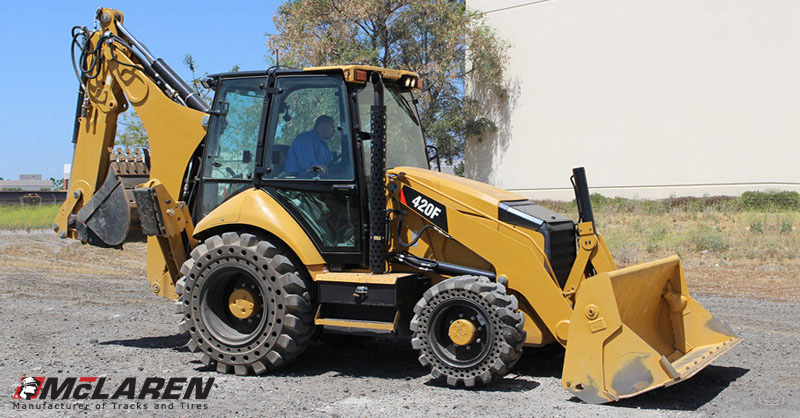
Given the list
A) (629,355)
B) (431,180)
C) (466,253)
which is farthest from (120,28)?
(629,355)

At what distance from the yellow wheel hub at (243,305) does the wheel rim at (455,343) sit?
1727 mm

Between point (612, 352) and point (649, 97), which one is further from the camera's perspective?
point (649, 97)

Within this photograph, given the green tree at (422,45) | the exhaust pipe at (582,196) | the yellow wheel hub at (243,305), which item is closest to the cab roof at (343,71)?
the exhaust pipe at (582,196)

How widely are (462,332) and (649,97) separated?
2303 cm

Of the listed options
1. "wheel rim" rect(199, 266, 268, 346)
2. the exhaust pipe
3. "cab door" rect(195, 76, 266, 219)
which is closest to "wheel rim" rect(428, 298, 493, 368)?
the exhaust pipe

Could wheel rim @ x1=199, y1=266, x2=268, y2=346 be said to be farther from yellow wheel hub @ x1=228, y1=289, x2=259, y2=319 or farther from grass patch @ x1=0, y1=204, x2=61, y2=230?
grass patch @ x1=0, y1=204, x2=61, y2=230

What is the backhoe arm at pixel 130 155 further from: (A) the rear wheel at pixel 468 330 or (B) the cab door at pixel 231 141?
(A) the rear wheel at pixel 468 330

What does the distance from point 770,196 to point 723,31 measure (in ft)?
19.9

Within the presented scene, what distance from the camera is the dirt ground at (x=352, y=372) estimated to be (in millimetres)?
5492

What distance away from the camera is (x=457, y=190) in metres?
6.53

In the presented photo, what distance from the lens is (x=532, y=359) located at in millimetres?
7105

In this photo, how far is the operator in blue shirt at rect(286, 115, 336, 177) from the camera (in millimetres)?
6672

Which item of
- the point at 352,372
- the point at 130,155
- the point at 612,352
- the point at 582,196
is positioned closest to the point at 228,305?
the point at 352,372

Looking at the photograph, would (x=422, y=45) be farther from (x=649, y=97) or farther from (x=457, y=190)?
(x=457, y=190)
